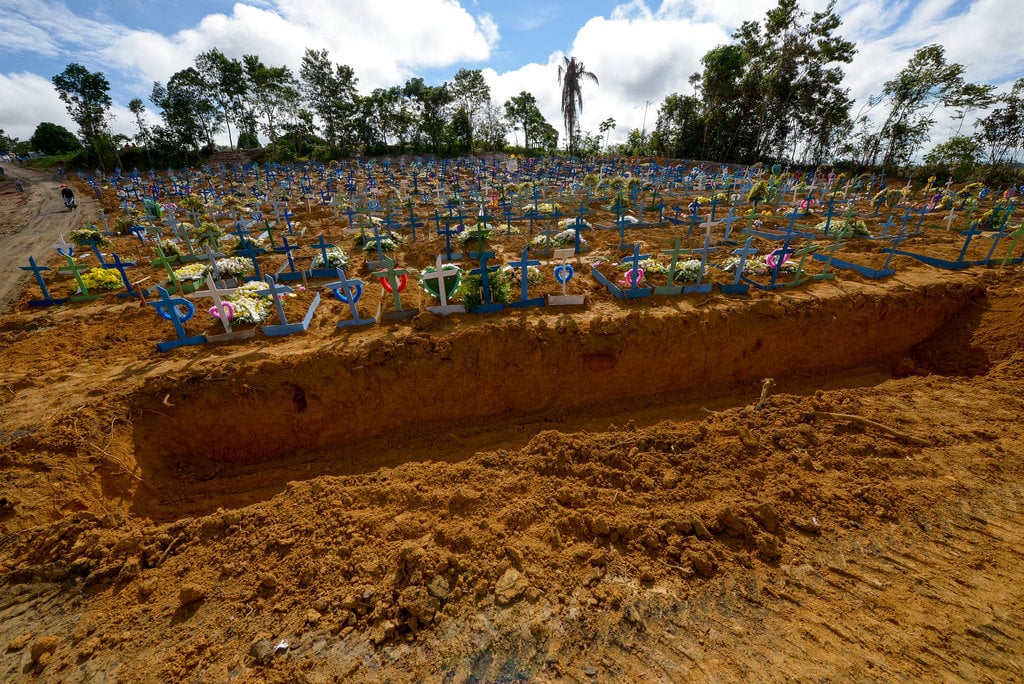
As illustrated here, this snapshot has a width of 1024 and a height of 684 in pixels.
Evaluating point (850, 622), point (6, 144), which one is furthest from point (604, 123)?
point (6, 144)

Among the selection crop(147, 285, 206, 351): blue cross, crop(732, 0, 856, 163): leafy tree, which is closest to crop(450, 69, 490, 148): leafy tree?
crop(732, 0, 856, 163): leafy tree

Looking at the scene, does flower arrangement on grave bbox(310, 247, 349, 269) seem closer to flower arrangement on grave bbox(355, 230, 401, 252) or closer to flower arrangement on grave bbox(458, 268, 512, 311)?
flower arrangement on grave bbox(355, 230, 401, 252)

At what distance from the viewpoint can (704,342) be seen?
7277mm

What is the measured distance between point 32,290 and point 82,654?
12205 millimetres

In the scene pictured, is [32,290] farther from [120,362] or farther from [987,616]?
[987,616]

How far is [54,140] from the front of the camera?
5312 cm

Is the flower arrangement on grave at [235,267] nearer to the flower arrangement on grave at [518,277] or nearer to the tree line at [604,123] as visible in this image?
the flower arrangement on grave at [518,277]

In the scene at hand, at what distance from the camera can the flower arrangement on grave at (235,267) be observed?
Result: 10623 millimetres

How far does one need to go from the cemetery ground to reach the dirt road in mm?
5342

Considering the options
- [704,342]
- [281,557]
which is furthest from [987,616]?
[281,557]

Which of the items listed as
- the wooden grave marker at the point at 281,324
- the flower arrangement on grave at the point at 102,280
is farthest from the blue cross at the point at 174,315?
the flower arrangement on grave at the point at 102,280

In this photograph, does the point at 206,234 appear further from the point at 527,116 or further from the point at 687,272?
the point at 527,116

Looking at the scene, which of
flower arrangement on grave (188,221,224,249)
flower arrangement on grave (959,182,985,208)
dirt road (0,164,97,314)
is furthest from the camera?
flower arrangement on grave (959,182,985,208)

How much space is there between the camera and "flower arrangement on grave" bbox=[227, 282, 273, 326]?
7.32 metres
